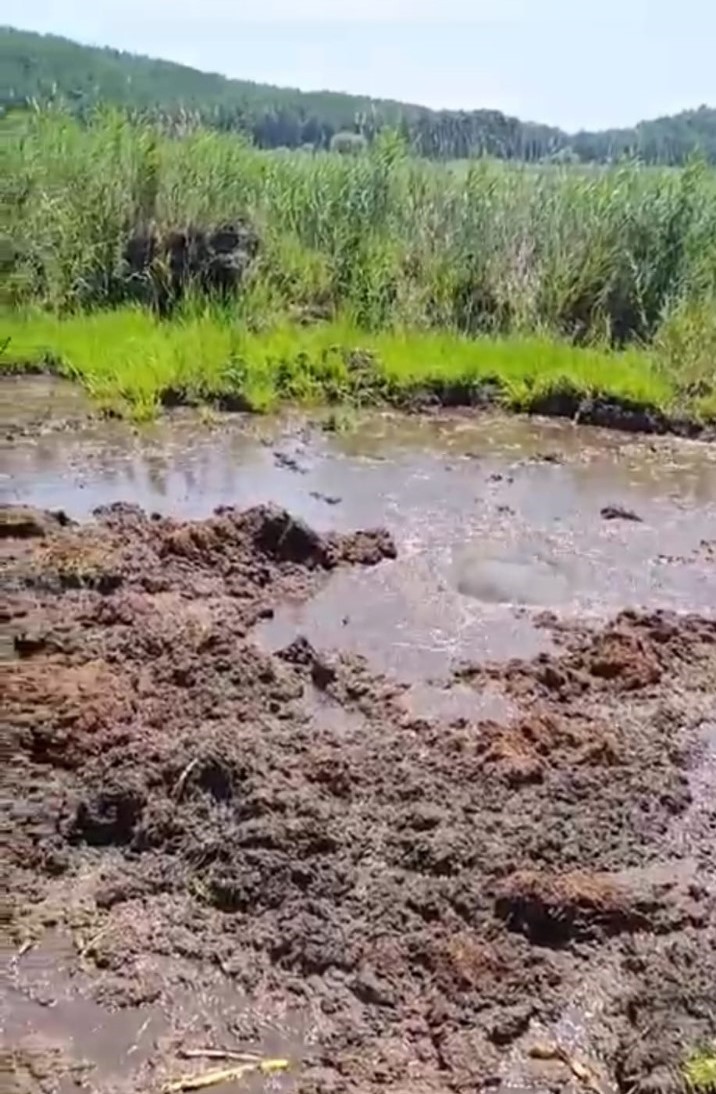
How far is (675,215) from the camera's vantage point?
377 inches

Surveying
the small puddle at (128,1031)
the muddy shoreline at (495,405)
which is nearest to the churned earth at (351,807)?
the small puddle at (128,1031)

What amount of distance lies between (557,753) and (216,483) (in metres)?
3.17

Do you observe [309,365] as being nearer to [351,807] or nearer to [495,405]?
[495,405]

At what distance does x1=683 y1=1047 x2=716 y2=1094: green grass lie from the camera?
8.71 ft

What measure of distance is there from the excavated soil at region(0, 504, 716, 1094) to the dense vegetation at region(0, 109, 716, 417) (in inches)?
166

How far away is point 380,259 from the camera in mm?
9820

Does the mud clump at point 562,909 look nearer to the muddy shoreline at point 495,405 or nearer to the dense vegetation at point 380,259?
the muddy shoreline at point 495,405

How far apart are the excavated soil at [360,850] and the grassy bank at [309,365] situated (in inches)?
134

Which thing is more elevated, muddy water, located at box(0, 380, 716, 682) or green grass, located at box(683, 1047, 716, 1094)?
green grass, located at box(683, 1047, 716, 1094)

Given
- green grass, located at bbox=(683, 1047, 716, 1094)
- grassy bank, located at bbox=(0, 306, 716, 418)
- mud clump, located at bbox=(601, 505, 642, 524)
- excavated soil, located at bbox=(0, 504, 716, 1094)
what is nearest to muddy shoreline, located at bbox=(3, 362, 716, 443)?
grassy bank, located at bbox=(0, 306, 716, 418)

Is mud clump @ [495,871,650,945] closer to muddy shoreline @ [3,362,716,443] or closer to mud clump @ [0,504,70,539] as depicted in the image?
mud clump @ [0,504,70,539]

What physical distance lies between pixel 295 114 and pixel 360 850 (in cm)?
2154

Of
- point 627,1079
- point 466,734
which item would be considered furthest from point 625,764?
point 627,1079

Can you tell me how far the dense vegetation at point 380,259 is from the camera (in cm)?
880
